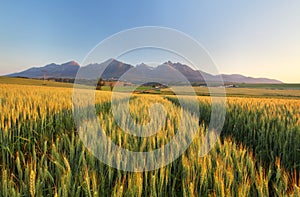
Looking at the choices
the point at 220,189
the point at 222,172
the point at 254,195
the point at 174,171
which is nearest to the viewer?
the point at 220,189

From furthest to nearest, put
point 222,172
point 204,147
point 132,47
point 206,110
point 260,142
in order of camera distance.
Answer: point 206,110, point 132,47, point 260,142, point 204,147, point 222,172

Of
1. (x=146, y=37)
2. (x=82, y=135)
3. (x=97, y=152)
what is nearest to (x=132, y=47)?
(x=146, y=37)

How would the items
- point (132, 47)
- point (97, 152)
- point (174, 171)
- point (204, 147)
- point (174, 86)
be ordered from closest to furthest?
point (174, 171)
point (97, 152)
point (204, 147)
point (132, 47)
point (174, 86)

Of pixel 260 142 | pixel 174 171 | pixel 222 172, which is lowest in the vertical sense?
pixel 260 142

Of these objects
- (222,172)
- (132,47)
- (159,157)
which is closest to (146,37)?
(132,47)

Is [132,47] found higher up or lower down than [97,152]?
higher up

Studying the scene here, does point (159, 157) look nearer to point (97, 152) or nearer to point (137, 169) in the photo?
point (137, 169)

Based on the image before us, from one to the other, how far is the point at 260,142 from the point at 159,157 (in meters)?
2.93

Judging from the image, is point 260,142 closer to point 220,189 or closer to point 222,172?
point 222,172

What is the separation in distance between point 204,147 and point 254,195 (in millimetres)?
765

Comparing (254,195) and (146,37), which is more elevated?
(146,37)

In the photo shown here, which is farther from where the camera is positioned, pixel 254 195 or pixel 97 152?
pixel 97 152

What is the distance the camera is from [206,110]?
746 cm

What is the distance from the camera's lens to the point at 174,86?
78.6ft
